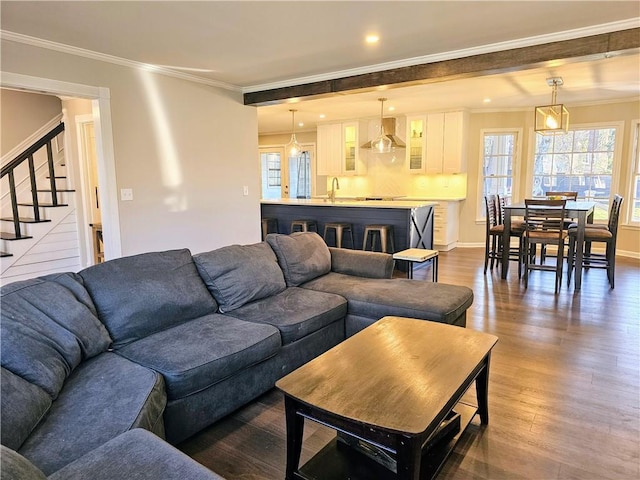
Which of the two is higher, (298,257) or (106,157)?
(106,157)

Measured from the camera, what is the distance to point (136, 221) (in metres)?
4.31

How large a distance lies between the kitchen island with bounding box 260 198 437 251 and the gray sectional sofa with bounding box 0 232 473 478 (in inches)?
86.6

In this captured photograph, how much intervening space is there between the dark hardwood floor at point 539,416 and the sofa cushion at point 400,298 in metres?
0.52

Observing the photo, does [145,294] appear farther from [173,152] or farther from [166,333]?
[173,152]

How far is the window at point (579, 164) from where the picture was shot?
6.96 metres

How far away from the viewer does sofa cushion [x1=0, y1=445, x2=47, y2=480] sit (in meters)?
0.99

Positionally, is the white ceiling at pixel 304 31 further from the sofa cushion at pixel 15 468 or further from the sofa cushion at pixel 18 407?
the sofa cushion at pixel 15 468

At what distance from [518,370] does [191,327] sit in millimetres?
2253

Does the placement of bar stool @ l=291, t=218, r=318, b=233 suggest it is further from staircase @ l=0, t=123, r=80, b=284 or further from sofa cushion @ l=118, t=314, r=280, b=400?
sofa cushion @ l=118, t=314, r=280, b=400

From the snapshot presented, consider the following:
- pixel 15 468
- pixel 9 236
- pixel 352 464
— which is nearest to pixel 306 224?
pixel 9 236

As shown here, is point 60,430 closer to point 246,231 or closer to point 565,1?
point 565,1

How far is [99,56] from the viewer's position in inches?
153

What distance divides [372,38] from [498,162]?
501 cm

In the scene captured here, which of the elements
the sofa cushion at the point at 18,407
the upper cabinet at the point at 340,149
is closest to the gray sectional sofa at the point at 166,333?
the sofa cushion at the point at 18,407
